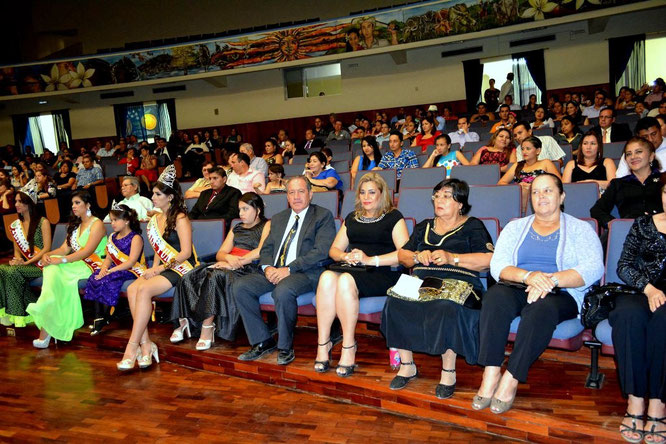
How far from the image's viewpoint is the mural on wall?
32.5 ft

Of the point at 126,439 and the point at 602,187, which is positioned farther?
the point at 602,187

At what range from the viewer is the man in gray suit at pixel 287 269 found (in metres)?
2.90

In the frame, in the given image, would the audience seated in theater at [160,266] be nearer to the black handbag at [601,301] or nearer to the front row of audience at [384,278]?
the front row of audience at [384,278]

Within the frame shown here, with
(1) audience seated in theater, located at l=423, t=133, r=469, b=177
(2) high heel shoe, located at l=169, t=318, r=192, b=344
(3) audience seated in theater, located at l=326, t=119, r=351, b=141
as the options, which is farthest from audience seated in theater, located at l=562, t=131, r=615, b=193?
(3) audience seated in theater, located at l=326, t=119, r=351, b=141

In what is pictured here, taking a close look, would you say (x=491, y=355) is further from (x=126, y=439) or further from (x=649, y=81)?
(x=649, y=81)

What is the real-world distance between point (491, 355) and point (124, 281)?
2.40 meters

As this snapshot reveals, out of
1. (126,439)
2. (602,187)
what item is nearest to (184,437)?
(126,439)

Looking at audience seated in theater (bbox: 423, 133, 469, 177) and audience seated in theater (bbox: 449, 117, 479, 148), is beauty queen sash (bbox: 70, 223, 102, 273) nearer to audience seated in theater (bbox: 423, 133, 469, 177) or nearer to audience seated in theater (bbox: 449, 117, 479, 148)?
audience seated in theater (bbox: 423, 133, 469, 177)

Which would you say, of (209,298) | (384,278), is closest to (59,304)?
(209,298)

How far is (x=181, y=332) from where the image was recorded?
11.1 feet

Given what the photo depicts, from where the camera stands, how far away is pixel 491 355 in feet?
7.27

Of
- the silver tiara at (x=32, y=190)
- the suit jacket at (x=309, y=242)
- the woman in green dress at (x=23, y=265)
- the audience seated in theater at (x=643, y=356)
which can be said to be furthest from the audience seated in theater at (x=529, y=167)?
the silver tiara at (x=32, y=190)

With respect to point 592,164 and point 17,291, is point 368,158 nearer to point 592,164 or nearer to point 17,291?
point 592,164

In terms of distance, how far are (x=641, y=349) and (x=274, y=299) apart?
1675 millimetres
